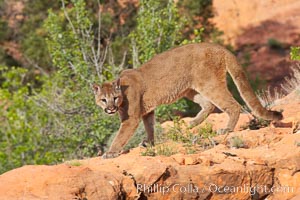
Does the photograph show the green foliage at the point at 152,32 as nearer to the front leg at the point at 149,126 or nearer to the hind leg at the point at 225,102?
the front leg at the point at 149,126

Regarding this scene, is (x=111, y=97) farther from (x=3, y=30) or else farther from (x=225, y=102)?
(x=3, y=30)

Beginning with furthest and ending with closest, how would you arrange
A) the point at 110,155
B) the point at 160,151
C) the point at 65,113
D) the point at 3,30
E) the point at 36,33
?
the point at 3,30
the point at 36,33
the point at 65,113
the point at 110,155
the point at 160,151

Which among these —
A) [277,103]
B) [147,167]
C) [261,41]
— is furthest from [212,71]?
[261,41]

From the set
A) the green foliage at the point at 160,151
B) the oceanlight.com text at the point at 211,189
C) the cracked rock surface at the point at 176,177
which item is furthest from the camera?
the green foliage at the point at 160,151

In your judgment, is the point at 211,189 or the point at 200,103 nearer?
the point at 211,189

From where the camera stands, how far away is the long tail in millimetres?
10547

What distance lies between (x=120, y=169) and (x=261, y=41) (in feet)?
88.2

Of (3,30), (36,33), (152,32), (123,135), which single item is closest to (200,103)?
(123,135)

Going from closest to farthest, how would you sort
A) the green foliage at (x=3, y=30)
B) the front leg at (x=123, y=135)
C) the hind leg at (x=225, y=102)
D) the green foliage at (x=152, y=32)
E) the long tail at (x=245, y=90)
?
the front leg at (x=123, y=135) → the long tail at (x=245, y=90) → the hind leg at (x=225, y=102) → the green foliage at (x=152, y=32) → the green foliage at (x=3, y=30)

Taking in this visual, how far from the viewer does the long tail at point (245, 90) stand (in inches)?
415

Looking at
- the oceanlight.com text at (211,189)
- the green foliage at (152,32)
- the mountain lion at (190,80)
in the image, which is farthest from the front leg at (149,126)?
the green foliage at (152,32)

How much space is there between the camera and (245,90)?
35.5 feet

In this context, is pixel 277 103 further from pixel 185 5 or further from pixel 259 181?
pixel 185 5

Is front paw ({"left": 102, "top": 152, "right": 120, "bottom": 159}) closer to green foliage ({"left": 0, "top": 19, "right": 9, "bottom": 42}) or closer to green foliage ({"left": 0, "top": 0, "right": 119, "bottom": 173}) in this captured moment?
green foliage ({"left": 0, "top": 0, "right": 119, "bottom": 173})
